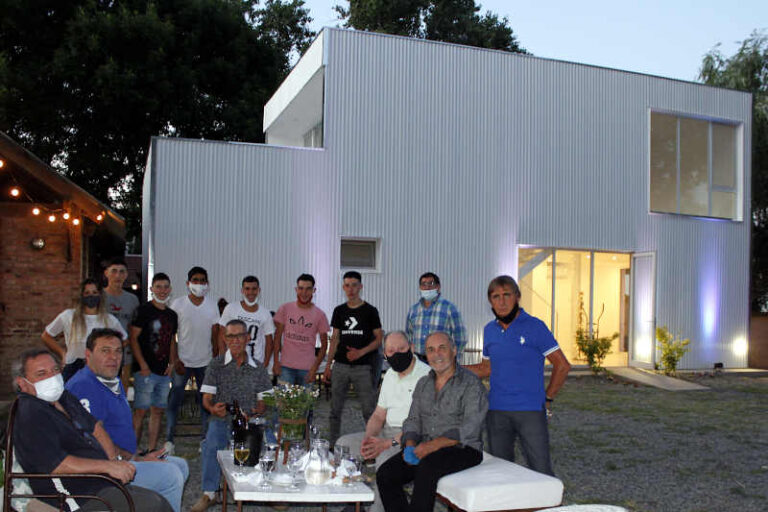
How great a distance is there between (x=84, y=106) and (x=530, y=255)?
50.9 feet

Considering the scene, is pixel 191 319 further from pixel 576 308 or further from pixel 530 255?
pixel 576 308

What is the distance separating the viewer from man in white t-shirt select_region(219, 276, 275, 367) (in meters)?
7.03

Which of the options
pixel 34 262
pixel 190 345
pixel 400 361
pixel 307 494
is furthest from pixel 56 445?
pixel 34 262

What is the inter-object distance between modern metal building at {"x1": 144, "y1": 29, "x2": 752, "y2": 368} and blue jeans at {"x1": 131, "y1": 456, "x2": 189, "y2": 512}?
24.6ft

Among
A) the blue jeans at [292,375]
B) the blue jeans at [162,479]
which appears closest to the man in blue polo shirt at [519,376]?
the blue jeans at [162,479]

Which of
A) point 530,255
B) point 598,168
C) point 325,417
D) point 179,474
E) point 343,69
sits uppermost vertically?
point 343,69

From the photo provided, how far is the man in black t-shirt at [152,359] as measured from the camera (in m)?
6.53

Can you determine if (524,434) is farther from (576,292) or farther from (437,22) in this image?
(437,22)

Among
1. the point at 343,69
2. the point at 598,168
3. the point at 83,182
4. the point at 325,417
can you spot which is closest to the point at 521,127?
the point at 598,168

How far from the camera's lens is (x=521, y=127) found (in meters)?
14.2

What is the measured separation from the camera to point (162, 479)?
14.2 feet

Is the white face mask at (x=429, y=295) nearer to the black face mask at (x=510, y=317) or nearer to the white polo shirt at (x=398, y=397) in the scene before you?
the white polo shirt at (x=398, y=397)

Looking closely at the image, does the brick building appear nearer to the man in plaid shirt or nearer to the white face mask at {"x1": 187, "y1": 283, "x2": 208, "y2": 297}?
the white face mask at {"x1": 187, "y1": 283, "x2": 208, "y2": 297}

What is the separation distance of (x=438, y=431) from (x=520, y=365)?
693 millimetres
